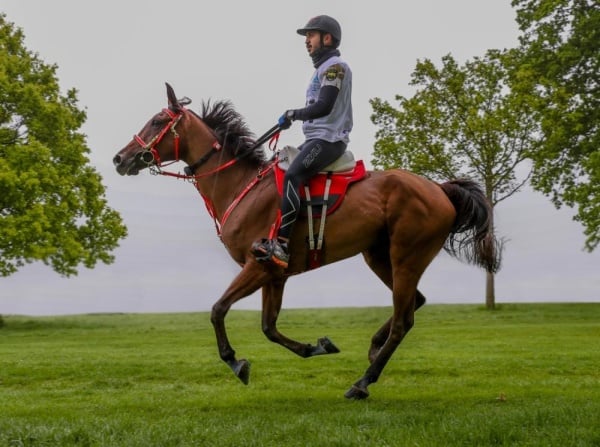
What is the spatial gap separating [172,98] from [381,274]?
139 inches

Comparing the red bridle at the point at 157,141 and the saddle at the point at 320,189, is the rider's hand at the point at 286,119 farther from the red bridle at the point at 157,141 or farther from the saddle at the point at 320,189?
the red bridle at the point at 157,141

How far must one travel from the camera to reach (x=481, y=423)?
22.5ft

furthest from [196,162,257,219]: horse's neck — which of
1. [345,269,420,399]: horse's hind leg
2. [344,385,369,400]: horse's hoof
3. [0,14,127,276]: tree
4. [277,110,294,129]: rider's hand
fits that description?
[0,14,127,276]: tree

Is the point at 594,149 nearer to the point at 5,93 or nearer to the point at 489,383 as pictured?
the point at 489,383

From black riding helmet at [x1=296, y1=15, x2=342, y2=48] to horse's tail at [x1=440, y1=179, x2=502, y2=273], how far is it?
99.4 inches

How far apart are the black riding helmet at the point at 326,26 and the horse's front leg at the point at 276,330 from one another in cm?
298

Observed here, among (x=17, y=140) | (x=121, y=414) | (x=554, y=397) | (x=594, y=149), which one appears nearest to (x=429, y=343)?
(x=554, y=397)

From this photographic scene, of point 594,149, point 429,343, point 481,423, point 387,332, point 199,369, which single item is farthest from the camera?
point 594,149

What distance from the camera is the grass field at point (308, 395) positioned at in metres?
6.59

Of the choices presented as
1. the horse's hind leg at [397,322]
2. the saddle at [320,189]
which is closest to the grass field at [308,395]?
the horse's hind leg at [397,322]

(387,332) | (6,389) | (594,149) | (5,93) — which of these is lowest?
(6,389)

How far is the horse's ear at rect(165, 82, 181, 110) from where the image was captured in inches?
343

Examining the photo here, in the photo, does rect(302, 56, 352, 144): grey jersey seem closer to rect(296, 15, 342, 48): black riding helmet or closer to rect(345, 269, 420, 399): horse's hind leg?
rect(296, 15, 342, 48): black riding helmet

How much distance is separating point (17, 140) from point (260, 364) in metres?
25.6
